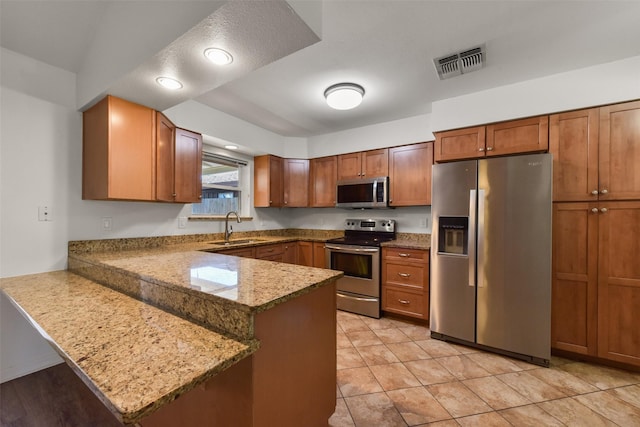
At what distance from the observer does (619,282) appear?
6.76ft

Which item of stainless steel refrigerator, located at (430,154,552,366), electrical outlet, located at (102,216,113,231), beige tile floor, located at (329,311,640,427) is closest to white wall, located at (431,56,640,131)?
stainless steel refrigerator, located at (430,154,552,366)

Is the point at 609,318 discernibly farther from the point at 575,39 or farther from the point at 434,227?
the point at 575,39

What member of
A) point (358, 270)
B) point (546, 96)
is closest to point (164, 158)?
point (358, 270)

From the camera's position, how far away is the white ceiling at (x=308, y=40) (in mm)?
1356

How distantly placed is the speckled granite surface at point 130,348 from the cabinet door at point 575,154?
2795 millimetres

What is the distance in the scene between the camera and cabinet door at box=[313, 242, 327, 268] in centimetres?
366

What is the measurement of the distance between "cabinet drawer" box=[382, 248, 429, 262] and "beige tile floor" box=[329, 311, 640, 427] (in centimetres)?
87

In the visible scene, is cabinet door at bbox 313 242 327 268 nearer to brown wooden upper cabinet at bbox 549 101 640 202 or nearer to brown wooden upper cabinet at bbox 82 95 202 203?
brown wooden upper cabinet at bbox 82 95 202 203

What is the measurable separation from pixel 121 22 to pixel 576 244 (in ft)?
12.8

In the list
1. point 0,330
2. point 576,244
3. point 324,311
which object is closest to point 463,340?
point 576,244

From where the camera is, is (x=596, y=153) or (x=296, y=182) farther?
(x=296, y=182)

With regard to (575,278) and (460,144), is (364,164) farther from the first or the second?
(575,278)

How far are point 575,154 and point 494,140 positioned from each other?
611mm

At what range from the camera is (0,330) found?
1902mm
